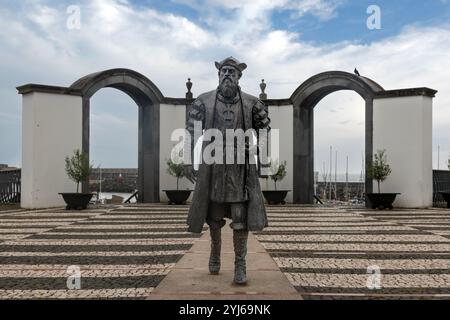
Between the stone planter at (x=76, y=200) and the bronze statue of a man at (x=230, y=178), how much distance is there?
1152 cm

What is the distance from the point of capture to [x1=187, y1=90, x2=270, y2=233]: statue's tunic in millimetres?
4695

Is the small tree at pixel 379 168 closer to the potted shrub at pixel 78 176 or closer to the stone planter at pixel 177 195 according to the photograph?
the stone planter at pixel 177 195

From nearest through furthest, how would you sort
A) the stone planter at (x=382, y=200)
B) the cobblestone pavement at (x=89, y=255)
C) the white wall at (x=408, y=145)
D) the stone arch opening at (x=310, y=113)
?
the cobblestone pavement at (x=89, y=255)
the stone planter at (x=382, y=200)
the white wall at (x=408, y=145)
the stone arch opening at (x=310, y=113)

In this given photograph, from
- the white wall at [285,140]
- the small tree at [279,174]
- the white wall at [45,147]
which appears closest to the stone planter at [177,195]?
the white wall at [285,140]

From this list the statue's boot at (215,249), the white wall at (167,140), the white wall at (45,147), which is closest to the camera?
the statue's boot at (215,249)

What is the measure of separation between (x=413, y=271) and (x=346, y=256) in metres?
1.16

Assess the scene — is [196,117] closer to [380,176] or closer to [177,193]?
[380,176]

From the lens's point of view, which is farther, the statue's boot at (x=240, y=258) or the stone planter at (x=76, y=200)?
the stone planter at (x=76, y=200)


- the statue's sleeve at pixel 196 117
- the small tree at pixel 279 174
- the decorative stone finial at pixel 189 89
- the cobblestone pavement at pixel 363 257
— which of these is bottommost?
the cobblestone pavement at pixel 363 257

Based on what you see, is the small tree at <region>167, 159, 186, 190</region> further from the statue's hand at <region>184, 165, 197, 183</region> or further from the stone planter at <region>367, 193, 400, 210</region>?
the statue's hand at <region>184, 165, 197, 183</region>

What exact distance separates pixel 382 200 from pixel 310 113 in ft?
16.6

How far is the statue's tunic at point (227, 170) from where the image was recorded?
15.4 ft

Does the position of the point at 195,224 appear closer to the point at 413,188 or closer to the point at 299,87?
the point at 413,188

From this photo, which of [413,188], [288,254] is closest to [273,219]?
[288,254]
